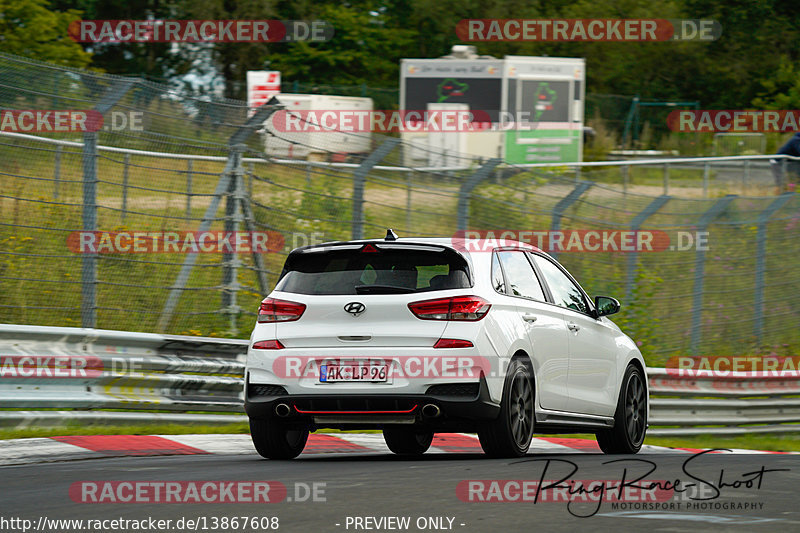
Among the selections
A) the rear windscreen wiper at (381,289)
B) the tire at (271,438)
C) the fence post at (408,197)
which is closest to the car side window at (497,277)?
the rear windscreen wiper at (381,289)

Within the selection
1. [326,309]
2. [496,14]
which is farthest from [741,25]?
[326,309]

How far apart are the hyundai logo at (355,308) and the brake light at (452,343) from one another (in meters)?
0.53

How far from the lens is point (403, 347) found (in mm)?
9062

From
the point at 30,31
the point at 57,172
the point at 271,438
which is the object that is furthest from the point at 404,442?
the point at 30,31

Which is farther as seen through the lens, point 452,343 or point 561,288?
point 561,288

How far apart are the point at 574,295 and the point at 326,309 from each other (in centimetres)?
256

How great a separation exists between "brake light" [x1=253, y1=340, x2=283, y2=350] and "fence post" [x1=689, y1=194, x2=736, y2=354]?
9.75 m

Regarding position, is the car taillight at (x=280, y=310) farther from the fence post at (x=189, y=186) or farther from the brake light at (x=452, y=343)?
the fence post at (x=189, y=186)

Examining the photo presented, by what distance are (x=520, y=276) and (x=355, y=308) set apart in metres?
1.45

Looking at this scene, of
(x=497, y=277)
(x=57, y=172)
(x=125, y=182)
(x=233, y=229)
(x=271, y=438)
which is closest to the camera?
(x=497, y=277)

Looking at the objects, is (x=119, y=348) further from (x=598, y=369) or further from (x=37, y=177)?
(x=598, y=369)

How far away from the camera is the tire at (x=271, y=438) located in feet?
31.9

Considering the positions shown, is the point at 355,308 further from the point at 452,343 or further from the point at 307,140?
the point at 307,140

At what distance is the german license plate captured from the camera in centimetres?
907
